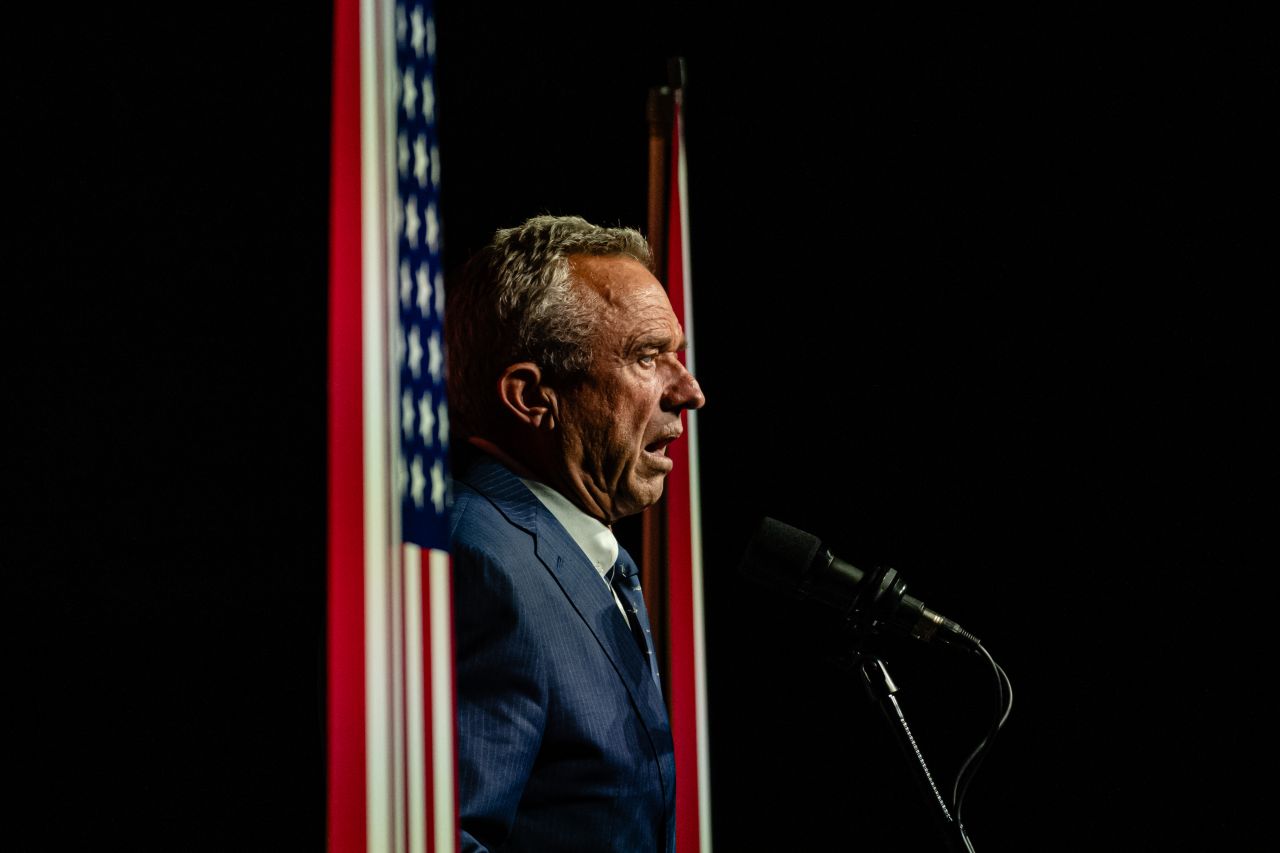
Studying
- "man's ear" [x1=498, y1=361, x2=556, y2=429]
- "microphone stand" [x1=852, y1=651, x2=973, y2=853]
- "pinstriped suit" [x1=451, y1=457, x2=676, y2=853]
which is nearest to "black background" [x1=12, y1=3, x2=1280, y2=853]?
"man's ear" [x1=498, y1=361, x2=556, y2=429]

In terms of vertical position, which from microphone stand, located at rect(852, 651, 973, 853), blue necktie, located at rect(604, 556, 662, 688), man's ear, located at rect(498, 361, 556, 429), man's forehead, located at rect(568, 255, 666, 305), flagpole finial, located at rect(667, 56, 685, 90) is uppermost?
flagpole finial, located at rect(667, 56, 685, 90)

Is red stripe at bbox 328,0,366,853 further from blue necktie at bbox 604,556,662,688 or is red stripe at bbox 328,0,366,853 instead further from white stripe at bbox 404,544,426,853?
blue necktie at bbox 604,556,662,688

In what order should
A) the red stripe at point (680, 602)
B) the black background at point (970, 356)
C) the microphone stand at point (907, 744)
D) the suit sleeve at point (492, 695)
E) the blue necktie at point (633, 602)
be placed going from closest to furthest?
the suit sleeve at point (492, 695)
the microphone stand at point (907, 744)
the blue necktie at point (633, 602)
the red stripe at point (680, 602)
the black background at point (970, 356)

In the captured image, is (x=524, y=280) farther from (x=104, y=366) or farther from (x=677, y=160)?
(x=104, y=366)

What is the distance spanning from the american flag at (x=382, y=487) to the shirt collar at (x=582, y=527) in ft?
2.47

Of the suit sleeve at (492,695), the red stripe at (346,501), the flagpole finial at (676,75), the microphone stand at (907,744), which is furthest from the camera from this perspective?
the flagpole finial at (676,75)

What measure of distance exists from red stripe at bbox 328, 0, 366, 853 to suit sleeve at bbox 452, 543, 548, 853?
0.46 meters

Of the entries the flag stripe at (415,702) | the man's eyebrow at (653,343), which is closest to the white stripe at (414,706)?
the flag stripe at (415,702)

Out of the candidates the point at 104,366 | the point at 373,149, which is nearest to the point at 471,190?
the point at 104,366

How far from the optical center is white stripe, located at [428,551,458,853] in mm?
769

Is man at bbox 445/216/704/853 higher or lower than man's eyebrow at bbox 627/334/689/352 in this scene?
lower

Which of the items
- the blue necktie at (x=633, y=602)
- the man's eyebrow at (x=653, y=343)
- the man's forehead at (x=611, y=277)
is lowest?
the blue necktie at (x=633, y=602)

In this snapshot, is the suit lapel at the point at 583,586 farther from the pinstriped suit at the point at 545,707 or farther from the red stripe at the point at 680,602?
the red stripe at the point at 680,602

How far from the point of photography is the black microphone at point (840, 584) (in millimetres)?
1344
